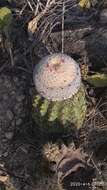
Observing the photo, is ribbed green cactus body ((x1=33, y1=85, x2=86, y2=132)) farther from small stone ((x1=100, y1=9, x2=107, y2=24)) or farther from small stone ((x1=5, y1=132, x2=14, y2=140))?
small stone ((x1=100, y1=9, x2=107, y2=24))

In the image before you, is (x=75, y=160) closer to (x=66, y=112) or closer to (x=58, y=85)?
(x=66, y=112)

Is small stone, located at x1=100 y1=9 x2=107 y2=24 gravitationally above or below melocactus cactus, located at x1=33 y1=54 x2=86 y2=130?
above

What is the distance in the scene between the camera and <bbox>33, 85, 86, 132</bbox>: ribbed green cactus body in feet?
7.81

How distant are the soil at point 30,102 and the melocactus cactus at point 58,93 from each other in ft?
0.36

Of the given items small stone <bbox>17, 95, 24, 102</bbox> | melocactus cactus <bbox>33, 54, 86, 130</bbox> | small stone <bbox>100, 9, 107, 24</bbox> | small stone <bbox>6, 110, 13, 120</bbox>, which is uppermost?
small stone <bbox>100, 9, 107, 24</bbox>

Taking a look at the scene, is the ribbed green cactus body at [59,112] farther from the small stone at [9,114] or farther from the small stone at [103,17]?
the small stone at [103,17]

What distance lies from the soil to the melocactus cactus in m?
0.11

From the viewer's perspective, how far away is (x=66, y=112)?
2.41m

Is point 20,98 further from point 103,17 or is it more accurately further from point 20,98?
point 103,17

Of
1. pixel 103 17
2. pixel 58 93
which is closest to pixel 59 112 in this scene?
pixel 58 93

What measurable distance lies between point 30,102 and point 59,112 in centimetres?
27

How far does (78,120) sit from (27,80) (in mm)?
402

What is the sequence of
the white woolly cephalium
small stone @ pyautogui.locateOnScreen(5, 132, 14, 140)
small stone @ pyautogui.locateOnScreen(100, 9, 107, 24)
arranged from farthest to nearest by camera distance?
small stone @ pyautogui.locateOnScreen(100, 9, 107, 24)
small stone @ pyautogui.locateOnScreen(5, 132, 14, 140)
the white woolly cephalium

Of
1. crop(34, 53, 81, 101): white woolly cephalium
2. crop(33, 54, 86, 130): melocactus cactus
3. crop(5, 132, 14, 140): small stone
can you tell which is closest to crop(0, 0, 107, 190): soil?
crop(5, 132, 14, 140): small stone
